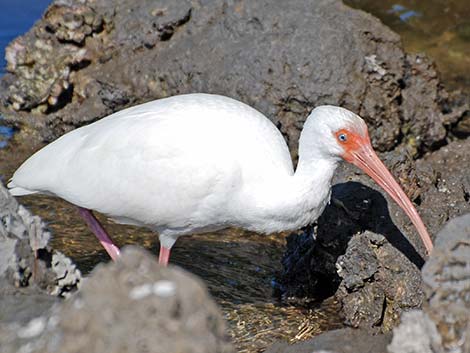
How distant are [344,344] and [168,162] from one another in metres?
2.07

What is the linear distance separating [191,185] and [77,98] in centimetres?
341

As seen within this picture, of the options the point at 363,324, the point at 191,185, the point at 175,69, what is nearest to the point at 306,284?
the point at 363,324

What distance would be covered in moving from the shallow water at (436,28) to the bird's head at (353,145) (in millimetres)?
4741

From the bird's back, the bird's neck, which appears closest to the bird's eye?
the bird's neck

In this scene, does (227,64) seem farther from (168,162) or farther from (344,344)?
(344,344)

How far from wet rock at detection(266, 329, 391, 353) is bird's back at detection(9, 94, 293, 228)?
1.67 metres

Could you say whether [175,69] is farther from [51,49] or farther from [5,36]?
[5,36]

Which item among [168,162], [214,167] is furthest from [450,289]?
[168,162]

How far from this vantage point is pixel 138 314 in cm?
351

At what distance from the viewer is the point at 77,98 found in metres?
9.06

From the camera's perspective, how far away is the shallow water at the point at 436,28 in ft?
35.8

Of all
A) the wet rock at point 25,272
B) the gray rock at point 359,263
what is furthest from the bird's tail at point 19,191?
the gray rock at point 359,263

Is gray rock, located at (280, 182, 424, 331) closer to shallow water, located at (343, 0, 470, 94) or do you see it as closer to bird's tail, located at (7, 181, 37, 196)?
bird's tail, located at (7, 181, 37, 196)

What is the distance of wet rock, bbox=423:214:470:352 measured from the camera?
12.8ft
